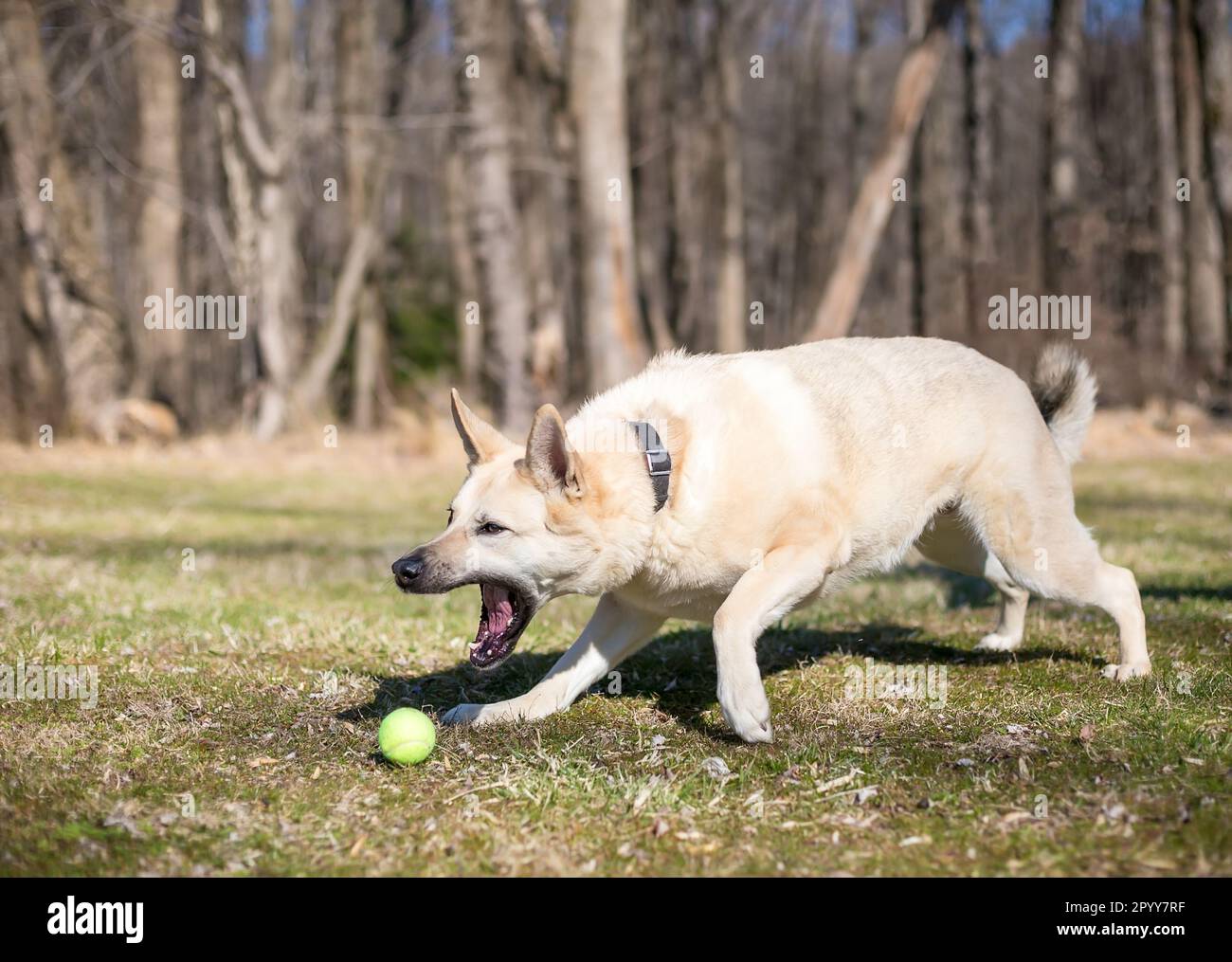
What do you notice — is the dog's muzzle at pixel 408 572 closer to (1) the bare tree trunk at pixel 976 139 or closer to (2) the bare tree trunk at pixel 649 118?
(1) the bare tree trunk at pixel 976 139

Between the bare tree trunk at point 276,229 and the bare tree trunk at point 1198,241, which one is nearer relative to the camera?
the bare tree trunk at point 276,229

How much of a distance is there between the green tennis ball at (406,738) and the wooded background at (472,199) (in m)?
10.5

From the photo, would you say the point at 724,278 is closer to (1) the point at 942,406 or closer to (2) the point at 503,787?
(1) the point at 942,406

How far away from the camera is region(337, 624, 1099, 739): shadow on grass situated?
5.24 metres

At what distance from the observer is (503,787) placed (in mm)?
4066

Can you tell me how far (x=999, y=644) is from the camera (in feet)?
19.7

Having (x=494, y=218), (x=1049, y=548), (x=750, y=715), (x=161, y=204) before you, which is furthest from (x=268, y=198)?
(x=750, y=715)

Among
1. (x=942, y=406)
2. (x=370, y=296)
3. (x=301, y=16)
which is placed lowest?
(x=942, y=406)

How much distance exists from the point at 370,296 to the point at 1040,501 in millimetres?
18516

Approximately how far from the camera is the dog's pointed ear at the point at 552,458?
4.33 meters

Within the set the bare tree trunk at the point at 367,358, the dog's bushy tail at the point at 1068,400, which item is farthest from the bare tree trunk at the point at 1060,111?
the dog's bushy tail at the point at 1068,400

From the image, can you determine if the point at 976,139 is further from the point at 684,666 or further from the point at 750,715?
the point at 750,715

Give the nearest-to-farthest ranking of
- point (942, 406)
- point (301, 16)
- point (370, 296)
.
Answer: point (942, 406) < point (370, 296) < point (301, 16)

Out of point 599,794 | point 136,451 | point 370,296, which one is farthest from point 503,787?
point 370,296
